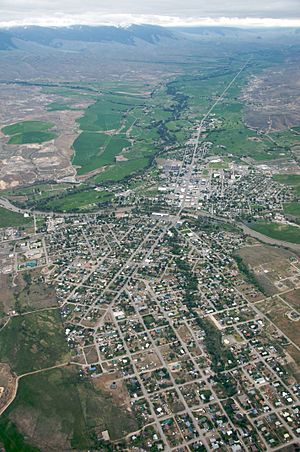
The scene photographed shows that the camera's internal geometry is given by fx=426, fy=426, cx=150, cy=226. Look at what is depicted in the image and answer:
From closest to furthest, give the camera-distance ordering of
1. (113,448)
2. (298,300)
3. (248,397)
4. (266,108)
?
(113,448) < (248,397) < (298,300) < (266,108)

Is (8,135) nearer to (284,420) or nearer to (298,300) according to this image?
(298,300)

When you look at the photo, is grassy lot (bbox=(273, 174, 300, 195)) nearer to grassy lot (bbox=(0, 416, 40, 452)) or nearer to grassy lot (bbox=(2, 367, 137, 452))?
grassy lot (bbox=(2, 367, 137, 452))

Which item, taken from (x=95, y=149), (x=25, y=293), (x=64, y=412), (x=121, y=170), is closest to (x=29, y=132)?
(x=95, y=149)

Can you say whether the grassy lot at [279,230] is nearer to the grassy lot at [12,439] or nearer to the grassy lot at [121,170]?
the grassy lot at [121,170]

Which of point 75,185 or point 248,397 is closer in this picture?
point 248,397

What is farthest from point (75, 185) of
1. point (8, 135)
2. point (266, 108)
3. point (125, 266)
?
point (266, 108)

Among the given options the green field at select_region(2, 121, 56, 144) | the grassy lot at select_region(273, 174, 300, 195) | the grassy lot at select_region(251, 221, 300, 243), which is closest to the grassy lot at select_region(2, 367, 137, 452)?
the grassy lot at select_region(251, 221, 300, 243)

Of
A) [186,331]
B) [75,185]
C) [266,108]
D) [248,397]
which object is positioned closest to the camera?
[248,397]
